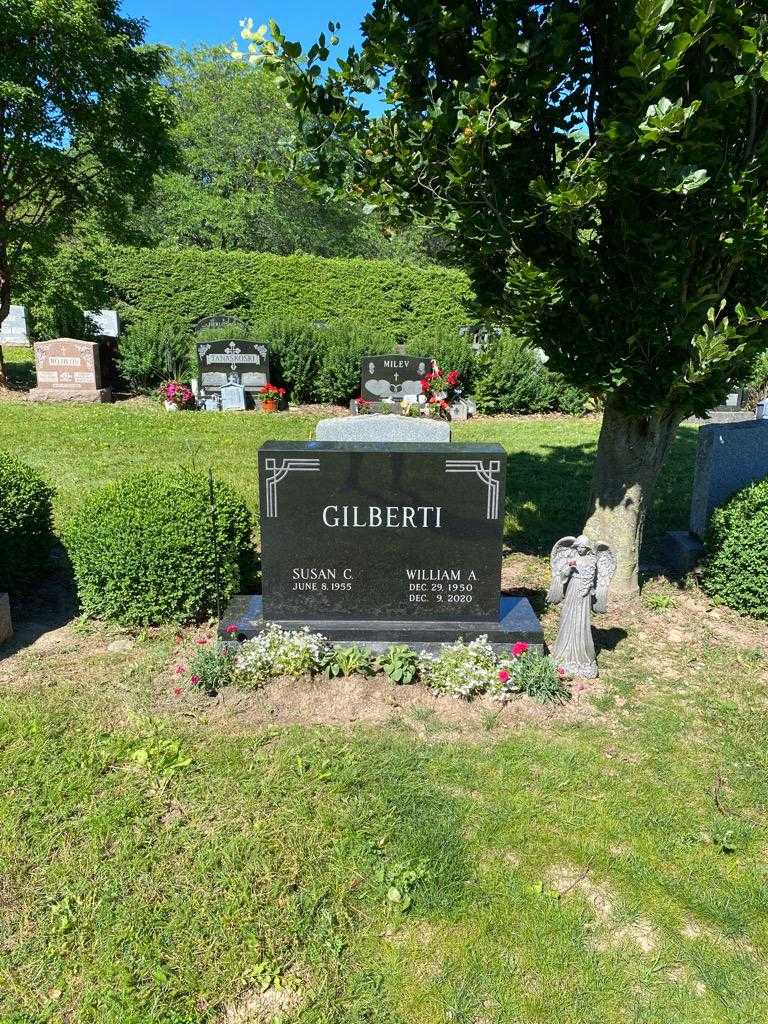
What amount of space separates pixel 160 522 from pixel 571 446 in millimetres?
9315

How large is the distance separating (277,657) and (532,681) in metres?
1.76

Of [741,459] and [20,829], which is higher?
[741,459]

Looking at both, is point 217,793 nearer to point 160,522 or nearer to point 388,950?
point 388,950

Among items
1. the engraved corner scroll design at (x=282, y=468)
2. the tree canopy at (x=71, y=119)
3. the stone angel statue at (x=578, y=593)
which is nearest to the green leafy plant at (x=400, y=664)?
the stone angel statue at (x=578, y=593)

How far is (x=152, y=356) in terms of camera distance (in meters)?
16.6

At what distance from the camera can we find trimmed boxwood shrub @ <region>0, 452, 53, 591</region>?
5977mm

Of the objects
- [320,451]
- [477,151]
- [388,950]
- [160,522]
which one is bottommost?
[388,950]

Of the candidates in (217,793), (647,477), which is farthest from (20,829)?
(647,477)

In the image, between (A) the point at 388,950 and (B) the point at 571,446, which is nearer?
(A) the point at 388,950

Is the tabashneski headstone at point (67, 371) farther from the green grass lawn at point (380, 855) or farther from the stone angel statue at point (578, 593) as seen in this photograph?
the stone angel statue at point (578, 593)

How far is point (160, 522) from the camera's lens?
5684 mm

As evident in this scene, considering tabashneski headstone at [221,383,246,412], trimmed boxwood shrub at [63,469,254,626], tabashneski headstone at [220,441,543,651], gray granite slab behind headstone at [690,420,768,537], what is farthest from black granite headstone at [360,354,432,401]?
tabashneski headstone at [220,441,543,651]

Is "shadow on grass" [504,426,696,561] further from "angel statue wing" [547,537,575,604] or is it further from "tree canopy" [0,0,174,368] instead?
"tree canopy" [0,0,174,368]

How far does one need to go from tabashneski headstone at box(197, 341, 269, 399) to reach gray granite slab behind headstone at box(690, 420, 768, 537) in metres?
11.2
